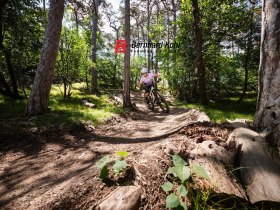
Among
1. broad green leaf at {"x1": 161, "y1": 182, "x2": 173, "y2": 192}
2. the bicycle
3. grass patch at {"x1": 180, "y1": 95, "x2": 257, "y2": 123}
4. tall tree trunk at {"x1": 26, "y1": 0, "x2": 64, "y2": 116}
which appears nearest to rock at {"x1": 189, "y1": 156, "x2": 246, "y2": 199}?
broad green leaf at {"x1": 161, "y1": 182, "x2": 173, "y2": 192}

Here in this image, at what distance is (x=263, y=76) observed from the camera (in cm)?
375

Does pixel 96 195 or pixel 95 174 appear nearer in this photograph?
pixel 96 195

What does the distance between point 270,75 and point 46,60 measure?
7.02 meters

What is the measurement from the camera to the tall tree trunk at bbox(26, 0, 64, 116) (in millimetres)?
7605

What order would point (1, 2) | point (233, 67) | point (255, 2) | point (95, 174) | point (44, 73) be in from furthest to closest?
point (233, 67)
point (255, 2)
point (1, 2)
point (44, 73)
point (95, 174)

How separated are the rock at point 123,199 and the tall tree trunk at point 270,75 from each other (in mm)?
2399

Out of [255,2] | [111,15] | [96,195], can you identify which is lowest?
[96,195]

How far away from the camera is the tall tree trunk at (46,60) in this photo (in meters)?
7.61

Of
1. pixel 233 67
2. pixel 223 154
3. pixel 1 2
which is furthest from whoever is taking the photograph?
pixel 233 67

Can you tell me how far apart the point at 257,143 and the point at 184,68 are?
38.1ft

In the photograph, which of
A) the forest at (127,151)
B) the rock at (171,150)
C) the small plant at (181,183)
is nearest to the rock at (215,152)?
the forest at (127,151)

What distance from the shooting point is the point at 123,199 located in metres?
2.31

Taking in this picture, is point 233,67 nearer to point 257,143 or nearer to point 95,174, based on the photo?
point 257,143

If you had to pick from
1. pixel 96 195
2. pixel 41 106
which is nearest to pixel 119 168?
pixel 96 195
